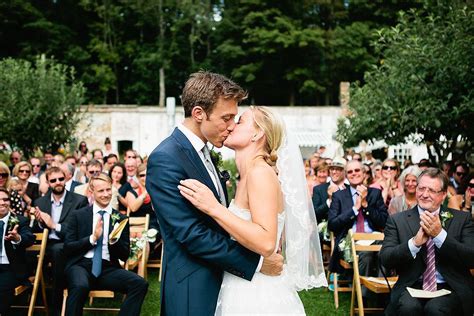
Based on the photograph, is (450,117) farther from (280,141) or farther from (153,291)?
(280,141)

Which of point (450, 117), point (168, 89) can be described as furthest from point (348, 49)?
point (450, 117)

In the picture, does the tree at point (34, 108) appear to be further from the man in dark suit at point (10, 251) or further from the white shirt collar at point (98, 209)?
Result: the white shirt collar at point (98, 209)

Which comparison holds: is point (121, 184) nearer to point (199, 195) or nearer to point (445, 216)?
point (445, 216)

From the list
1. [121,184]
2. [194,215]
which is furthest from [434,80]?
[194,215]

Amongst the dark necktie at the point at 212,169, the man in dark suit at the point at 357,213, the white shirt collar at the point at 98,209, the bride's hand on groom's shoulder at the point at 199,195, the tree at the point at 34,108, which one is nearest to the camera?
the bride's hand on groom's shoulder at the point at 199,195

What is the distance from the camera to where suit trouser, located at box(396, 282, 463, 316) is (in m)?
5.08

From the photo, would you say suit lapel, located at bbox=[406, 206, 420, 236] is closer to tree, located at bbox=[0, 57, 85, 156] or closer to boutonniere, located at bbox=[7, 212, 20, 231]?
boutonniere, located at bbox=[7, 212, 20, 231]

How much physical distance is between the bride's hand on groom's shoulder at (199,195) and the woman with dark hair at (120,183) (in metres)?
6.38

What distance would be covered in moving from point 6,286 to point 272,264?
4.02m

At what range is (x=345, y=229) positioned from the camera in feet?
25.0

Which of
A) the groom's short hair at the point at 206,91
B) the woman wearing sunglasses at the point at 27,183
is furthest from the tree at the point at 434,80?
the woman wearing sunglasses at the point at 27,183

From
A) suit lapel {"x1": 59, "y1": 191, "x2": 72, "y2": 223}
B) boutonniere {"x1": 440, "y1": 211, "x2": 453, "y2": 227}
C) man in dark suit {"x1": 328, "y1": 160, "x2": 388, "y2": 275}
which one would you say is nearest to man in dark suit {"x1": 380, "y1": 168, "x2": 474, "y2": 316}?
boutonniere {"x1": 440, "y1": 211, "x2": 453, "y2": 227}

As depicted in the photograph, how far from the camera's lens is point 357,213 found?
7.48m

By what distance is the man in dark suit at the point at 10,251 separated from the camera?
614 centimetres
